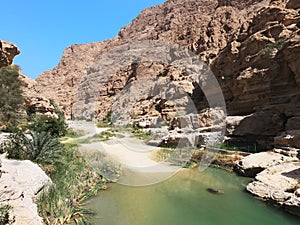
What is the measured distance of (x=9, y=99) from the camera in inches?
573

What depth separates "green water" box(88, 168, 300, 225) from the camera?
14.9 feet

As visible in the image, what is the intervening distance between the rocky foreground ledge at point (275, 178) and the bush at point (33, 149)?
6.32 meters

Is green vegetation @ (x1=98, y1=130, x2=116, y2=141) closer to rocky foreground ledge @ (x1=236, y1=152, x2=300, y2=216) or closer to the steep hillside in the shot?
A: rocky foreground ledge @ (x1=236, y1=152, x2=300, y2=216)

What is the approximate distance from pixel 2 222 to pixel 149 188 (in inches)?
167

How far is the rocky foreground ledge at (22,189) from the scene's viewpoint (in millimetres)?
3454

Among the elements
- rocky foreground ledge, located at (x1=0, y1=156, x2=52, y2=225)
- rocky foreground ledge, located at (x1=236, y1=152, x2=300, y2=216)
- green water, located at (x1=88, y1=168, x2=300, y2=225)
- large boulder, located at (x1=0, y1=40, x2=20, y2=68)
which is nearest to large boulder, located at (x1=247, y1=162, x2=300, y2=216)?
rocky foreground ledge, located at (x1=236, y1=152, x2=300, y2=216)

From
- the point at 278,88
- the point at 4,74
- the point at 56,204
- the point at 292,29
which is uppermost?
the point at 292,29

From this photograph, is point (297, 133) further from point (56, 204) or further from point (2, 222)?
point (2, 222)

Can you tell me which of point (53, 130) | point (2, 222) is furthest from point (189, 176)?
point (53, 130)

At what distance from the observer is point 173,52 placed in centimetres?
3781

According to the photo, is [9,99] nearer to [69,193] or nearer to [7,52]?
[7,52]

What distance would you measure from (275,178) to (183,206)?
2.80 m

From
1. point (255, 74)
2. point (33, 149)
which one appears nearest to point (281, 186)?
point (33, 149)

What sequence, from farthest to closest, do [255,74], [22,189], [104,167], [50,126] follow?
[50,126] → [255,74] → [104,167] → [22,189]
